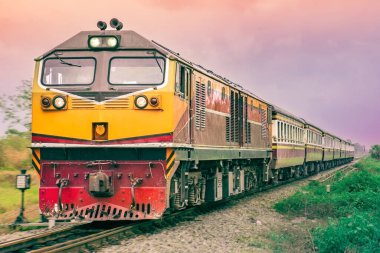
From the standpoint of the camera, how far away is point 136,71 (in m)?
11.0

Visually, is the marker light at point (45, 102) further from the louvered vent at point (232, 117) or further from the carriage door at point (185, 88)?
the louvered vent at point (232, 117)

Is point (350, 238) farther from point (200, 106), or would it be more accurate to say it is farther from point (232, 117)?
point (232, 117)

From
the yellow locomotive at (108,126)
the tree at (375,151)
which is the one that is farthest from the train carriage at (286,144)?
the tree at (375,151)

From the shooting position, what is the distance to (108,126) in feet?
34.8

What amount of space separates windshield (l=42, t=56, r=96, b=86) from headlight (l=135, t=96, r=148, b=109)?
3.55 feet

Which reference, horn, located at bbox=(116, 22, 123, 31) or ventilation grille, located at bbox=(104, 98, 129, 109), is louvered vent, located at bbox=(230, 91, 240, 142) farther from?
ventilation grille, located at bbox=(104, 98, 129, 109)

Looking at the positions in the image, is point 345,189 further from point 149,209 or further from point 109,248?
point 109,248

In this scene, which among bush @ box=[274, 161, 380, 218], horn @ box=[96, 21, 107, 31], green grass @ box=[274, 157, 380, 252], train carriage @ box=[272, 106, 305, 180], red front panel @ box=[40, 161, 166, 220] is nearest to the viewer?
green grass @ box=[274, 157, 380, 252]

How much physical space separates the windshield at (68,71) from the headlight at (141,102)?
108cm

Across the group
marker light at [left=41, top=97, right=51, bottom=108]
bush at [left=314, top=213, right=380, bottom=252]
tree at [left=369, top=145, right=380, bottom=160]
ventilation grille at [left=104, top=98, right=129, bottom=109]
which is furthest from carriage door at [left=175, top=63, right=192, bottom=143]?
tree at [left=369, top=145, right=380, bottom=160]

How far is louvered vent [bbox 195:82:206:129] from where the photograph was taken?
12.9 metres

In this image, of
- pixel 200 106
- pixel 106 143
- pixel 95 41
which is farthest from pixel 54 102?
pixel 200 106

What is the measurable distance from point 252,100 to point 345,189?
15.7 feet

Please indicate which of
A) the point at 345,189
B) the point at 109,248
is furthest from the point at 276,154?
the point at 109,248
